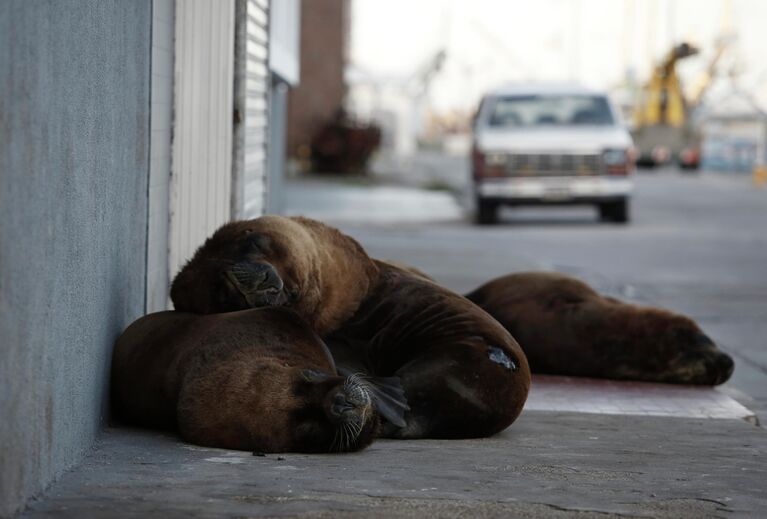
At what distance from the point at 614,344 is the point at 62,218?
4.03 m

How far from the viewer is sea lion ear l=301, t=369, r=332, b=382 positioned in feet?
16.0

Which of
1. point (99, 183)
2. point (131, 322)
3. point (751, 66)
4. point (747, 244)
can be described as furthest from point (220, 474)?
point (751, 66)

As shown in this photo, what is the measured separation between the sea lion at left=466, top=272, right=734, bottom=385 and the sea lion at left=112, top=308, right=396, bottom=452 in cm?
248

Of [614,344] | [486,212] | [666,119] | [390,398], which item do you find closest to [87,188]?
[390,398]

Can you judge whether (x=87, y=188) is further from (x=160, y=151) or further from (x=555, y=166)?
(x=555, y=166)

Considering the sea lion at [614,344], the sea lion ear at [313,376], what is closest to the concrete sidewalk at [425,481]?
the sea lion ear at [313,376]

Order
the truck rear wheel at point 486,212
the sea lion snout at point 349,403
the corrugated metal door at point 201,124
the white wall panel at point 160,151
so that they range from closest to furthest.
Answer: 1. the sea lion snout at point 349,403
2. the white wall panel at point 160,151
3. the corrugated metal door at point 201,124
4. the truck rear wheel at point 486,212

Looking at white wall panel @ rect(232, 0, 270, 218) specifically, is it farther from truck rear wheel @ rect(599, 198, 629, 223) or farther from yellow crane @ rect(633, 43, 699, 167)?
yellow crane @ rect(633, 43, 699, 167)

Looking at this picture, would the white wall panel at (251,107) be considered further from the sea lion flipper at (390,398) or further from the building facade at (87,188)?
the sea lion flipper at (390,398)

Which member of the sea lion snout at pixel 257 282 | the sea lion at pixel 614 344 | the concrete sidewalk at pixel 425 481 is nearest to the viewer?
the concrete sidewalk at pixel 425 481

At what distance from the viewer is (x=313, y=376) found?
4.89 m

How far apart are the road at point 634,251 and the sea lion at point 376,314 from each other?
2294 mm

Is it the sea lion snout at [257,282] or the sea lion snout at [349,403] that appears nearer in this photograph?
the sea lion snout at [349,403]

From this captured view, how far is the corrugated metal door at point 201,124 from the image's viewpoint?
7.19 meters
